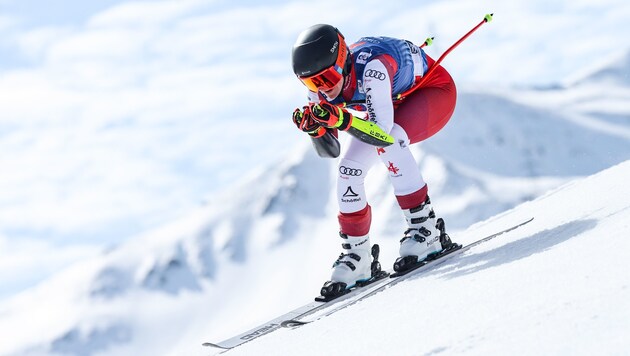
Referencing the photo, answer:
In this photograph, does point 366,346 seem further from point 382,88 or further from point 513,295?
point 382,88

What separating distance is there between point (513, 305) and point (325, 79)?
3037 mm

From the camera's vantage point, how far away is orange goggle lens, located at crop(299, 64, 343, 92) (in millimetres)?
6328

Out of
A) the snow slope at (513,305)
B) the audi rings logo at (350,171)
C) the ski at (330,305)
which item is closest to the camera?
the snow slope at (513,305)

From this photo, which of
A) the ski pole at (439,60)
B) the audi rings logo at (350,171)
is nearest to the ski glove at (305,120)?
the audi rings logo at (350,171)

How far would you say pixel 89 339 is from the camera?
196 meters

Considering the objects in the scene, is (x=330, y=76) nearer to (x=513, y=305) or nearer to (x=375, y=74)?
(x=375, y=74)

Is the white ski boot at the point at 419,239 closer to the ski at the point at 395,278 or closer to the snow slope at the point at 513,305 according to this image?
the ski at the point at 395,278

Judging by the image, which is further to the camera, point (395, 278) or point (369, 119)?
point (395, 278)

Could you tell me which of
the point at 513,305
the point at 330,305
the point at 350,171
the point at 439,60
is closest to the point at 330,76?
the point at 350,171

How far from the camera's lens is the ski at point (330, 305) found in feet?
19.3

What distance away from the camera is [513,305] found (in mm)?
3811

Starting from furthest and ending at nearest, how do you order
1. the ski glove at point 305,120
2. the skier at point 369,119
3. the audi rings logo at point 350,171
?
the audi rings logo at point 350,171 → the skier at point 369,119 → the ski glove at point 305,120

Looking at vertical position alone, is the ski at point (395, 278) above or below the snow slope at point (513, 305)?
above

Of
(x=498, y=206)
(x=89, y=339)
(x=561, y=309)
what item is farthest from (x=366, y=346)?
(x=89, y=339)
